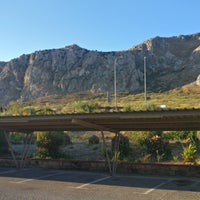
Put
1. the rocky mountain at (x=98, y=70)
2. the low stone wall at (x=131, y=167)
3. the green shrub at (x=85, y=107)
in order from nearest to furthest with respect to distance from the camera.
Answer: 1. the low stone wall at (x=131, y=167)
2. the green shrub at (x=85, y=107)
3. the rocky mountain at (x=98, y=70)

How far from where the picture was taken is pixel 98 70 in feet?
339

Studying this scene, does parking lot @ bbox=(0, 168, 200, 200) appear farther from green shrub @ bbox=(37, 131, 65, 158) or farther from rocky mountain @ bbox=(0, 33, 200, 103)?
rocky mountain @ bbox=(0, 33, 200, 103)

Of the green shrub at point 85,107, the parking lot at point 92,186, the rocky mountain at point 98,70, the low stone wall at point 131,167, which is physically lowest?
the parking lot at point 92,186

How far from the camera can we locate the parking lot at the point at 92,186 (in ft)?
41.9

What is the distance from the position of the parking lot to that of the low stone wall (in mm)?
752

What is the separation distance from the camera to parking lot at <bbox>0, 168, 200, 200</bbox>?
12.8 m

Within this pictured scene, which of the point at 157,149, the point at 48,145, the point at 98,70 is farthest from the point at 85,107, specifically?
the point at 98,70

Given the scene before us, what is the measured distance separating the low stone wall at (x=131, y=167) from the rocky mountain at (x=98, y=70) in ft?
236

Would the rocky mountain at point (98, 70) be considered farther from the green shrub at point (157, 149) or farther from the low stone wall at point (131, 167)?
the low stone wall at point (131, 167)

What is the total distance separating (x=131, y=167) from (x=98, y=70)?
281 feet

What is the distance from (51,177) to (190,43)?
A: 11272 cm

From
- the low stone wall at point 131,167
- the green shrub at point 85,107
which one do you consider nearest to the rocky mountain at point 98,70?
the green shrub at point 85,107

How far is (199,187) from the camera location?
14.2 metres

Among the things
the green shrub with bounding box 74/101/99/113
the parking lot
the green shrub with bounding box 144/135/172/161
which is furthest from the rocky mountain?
the parking lot
